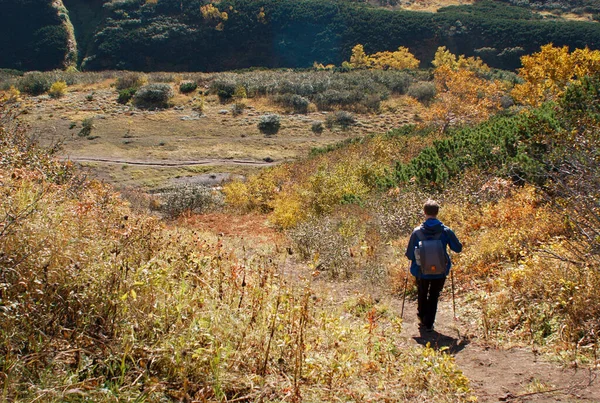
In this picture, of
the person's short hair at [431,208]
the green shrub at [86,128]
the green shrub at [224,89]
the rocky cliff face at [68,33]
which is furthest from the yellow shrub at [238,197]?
the rocky cliff face at [68,33]

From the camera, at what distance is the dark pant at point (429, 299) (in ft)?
16.5

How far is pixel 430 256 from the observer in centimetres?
489

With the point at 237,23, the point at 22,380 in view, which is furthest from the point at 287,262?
the point at 237,23

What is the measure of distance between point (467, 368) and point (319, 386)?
1.46m

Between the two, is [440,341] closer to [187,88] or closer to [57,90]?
[187,88]

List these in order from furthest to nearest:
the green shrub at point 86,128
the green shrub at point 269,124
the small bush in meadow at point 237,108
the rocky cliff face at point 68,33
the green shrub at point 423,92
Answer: the rocky cliff face at point 68,33, the green shrub at point 423,92, the small bush in meadow at point 237,108, the green shrub at point 269,124, the green shrub at point 86,128

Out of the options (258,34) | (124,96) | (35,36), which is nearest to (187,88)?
(124,96)

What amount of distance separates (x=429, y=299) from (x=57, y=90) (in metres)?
31.5

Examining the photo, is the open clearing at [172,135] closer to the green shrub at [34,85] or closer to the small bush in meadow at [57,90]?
the small bush in meadow at [57,90]

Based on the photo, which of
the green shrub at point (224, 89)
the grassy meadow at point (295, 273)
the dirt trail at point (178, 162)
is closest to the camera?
the grassy meadow at point (295, 273)

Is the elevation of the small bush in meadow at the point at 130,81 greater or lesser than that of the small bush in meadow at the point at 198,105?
greater

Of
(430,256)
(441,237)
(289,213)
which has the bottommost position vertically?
(289,213)

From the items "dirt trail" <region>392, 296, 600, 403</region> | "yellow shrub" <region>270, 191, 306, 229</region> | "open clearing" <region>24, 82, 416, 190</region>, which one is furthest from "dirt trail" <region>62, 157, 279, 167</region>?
"dirt trail" <region>392, 296, 600, 403</region>

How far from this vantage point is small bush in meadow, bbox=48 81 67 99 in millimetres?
30656
